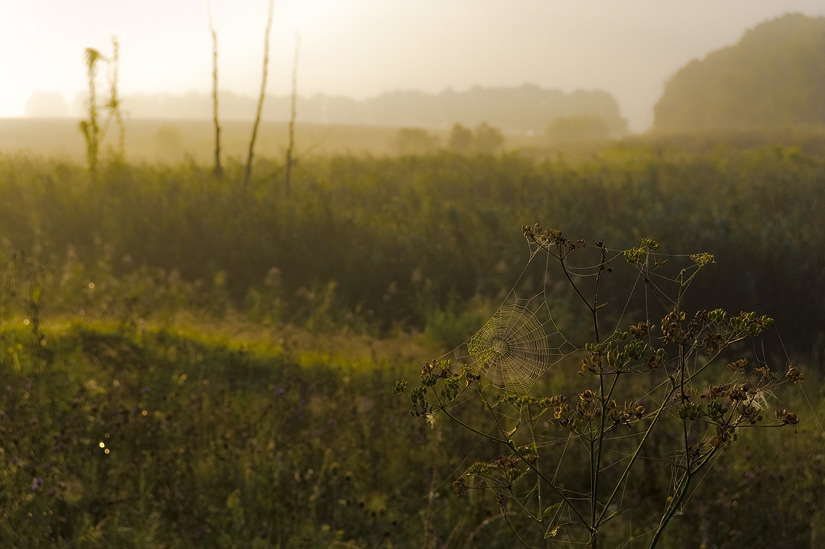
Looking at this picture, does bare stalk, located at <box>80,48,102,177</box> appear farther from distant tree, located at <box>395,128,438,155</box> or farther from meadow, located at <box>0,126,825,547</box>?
distant tree, located at <box>395,128,438,155</box>

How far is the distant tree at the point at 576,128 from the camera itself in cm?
5569

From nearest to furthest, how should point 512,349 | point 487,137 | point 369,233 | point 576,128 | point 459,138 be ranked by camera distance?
point 512,349 → point 369,233 → point 459,138 → point 487,137 → point 576,128

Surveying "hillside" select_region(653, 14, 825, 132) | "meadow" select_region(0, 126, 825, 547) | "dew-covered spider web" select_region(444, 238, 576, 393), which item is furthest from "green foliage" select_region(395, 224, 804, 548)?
"hillside" select_region(653, 14, 825, 132)

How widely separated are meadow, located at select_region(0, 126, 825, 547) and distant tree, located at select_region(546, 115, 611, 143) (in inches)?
1559

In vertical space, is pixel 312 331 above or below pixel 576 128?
below

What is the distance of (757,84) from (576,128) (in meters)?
19.5

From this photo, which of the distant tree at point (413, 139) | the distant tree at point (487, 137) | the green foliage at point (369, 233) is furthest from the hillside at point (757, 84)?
the green foliage at point (369, 233)

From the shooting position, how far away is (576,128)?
56.0 m

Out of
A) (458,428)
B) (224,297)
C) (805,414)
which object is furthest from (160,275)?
(805,414)

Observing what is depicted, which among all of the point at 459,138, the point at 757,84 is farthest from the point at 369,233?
the point at 757,84

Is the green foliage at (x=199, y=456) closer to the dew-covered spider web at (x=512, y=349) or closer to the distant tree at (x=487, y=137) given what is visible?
the dew-covered spider web at (x=512, y=349)

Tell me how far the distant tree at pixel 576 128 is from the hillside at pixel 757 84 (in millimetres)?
8679

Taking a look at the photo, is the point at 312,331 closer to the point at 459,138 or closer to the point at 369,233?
the point at 369,233

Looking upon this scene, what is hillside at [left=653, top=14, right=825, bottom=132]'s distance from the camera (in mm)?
32688
